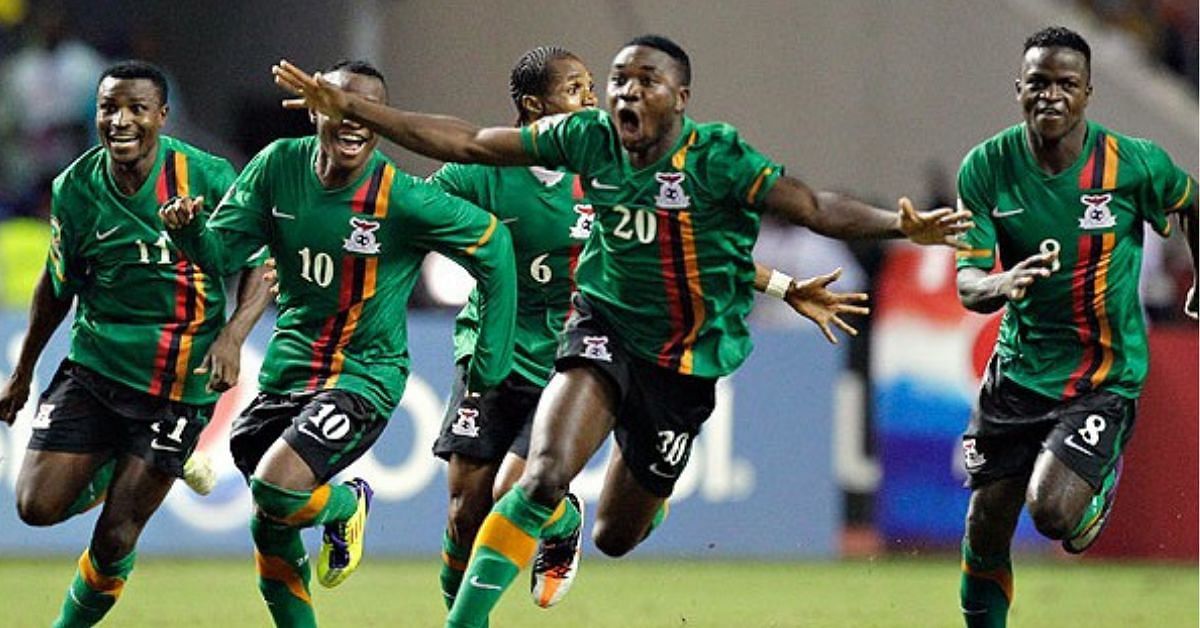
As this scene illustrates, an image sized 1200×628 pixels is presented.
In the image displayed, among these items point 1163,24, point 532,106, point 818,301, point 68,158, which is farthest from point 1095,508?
point 1163,24

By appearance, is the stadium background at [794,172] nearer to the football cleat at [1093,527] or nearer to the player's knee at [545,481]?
the football cleat at [1093,527]

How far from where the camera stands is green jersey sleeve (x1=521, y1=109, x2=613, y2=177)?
30.3 feet

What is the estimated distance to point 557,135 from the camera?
9258 mm

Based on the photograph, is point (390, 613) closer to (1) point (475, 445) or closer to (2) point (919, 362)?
(1) point (475, 445)

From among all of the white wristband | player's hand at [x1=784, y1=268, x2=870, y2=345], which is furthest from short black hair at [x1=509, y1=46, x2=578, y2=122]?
player's hand at [x1=784, y1=268, x2=870, y2=345]

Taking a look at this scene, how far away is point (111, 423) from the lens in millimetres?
10461

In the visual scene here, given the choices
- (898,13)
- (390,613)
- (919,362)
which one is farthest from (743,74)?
(390,613)

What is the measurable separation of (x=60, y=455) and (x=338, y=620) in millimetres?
2337

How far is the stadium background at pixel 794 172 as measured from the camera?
15633 mm

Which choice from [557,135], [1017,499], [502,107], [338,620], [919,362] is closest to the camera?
[557,135]

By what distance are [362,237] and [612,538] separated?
1.55 m

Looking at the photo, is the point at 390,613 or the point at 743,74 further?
the point at 743,74

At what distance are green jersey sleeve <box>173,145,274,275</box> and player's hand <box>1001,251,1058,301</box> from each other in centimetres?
288

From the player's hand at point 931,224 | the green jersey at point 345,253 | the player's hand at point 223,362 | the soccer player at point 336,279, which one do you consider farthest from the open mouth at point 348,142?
the player's hand at point 931,224
